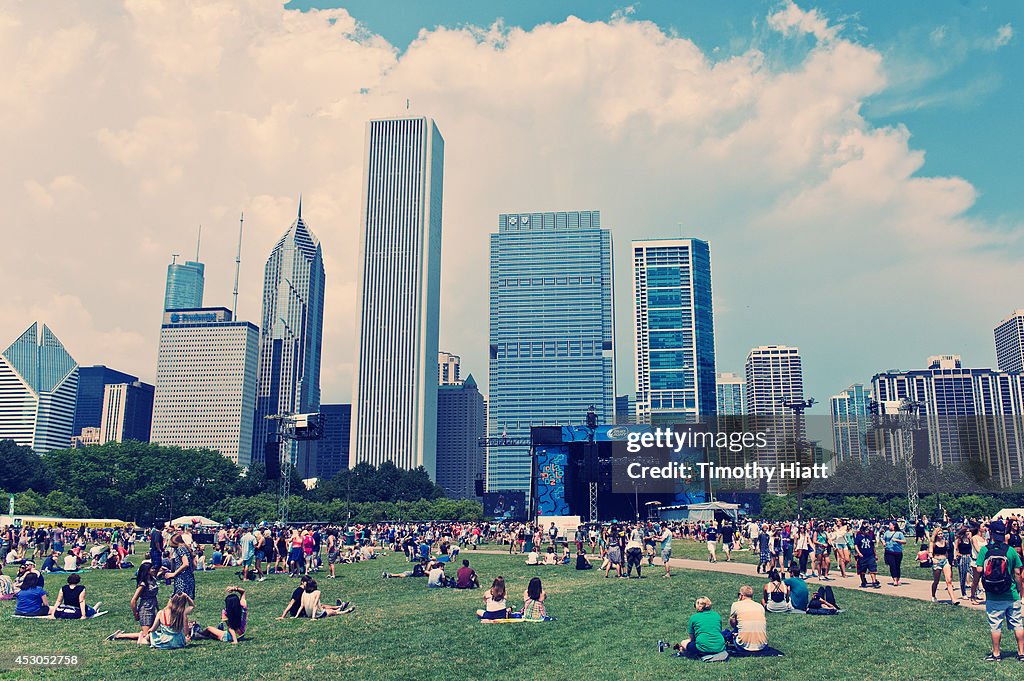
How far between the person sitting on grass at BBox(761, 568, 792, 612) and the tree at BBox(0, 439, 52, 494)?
3678 inches

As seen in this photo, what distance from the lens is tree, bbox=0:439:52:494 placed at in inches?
3578

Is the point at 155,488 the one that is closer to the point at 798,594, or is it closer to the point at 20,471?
the point at 20,471

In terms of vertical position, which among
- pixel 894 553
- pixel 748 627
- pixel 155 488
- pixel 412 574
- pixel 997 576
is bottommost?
pixel 412 574

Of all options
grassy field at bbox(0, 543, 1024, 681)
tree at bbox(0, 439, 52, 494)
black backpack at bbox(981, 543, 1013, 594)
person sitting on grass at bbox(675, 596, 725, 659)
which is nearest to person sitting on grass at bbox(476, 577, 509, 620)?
grassy field at bbox(0, 543, 1024, 681)

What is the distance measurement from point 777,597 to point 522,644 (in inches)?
232

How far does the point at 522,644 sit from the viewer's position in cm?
1366

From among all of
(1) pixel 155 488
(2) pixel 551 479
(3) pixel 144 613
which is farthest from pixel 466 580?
(1) pixel 155 488

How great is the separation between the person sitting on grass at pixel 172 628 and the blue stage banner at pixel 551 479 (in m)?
57.7

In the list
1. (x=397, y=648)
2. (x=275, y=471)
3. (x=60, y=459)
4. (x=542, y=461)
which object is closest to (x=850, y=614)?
(x=397, y=648)

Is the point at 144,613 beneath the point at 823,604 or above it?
above

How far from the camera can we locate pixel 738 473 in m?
77.1

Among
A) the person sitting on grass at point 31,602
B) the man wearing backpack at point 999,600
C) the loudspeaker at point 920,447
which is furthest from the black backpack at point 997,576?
the loudspeaker at point 920,447

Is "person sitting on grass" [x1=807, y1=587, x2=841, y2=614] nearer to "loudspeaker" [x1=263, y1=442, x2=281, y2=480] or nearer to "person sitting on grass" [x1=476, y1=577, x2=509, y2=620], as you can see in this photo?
"person sitting on grass" [x1=476, y1=577, x2=509, y2=620]

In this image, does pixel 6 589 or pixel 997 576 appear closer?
pixel 997 576
